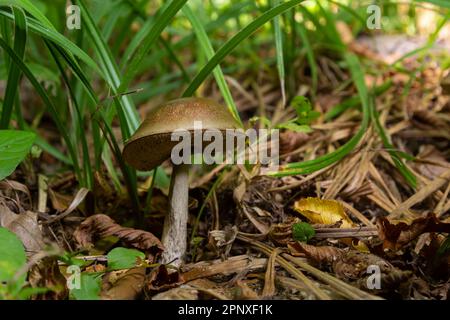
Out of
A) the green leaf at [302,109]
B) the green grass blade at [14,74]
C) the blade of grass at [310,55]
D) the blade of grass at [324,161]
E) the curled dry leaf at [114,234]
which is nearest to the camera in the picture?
the green grass blade at [14,74]

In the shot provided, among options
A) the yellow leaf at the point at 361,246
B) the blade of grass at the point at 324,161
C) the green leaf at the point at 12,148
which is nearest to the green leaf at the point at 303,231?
the yellow leaf at the point at 361,246

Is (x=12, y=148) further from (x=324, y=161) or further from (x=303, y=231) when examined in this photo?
(x=324, y=161)

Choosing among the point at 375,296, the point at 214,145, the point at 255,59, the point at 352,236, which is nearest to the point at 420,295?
the point at 375,296

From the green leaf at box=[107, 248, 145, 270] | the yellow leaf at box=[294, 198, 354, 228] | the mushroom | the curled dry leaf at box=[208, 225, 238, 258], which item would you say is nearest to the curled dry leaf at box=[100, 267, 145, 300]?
the green leaf at box=[107, 248, 145, 270]

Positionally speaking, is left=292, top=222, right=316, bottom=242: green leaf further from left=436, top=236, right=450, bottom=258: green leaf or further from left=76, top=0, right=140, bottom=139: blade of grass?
left=76, top=0, right=140, bottom=139: blade of grass

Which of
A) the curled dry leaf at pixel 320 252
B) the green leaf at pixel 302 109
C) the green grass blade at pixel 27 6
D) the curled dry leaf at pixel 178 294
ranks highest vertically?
the green grass blade at pixel 27 6

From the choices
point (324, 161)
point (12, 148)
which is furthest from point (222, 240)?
point (12, 148)

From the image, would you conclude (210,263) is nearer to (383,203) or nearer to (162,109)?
(162,109)

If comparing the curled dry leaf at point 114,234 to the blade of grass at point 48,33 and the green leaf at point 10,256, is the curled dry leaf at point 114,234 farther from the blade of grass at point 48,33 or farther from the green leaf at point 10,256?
the blade of grass at point 48,33
